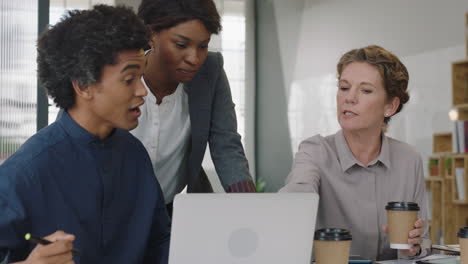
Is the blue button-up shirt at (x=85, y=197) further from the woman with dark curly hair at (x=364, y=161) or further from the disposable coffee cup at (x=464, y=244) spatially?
the disposable coffee cup at (x=464, y=244)

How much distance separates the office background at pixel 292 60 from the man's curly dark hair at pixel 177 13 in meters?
0.69

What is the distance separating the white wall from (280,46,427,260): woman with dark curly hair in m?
3.69

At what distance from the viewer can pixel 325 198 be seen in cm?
217

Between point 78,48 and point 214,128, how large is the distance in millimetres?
874

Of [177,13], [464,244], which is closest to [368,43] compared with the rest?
[177,13]

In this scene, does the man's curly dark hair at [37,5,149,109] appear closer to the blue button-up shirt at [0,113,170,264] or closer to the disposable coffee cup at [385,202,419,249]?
the blue button-up shirt at [0,113,170,264]

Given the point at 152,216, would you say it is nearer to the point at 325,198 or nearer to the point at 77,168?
the point at 77,168

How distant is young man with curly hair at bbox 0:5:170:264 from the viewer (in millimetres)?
1498

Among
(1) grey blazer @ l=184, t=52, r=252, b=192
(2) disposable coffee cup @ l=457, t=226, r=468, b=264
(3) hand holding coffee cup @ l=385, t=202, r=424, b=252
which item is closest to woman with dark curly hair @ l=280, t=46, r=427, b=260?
(1) grey blazer @ l=184, t=52, r=252, b=192

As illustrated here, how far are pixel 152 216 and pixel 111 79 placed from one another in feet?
1.38

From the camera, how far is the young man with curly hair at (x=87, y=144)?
1.50 metres

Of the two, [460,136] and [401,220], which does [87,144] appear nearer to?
[401,220]

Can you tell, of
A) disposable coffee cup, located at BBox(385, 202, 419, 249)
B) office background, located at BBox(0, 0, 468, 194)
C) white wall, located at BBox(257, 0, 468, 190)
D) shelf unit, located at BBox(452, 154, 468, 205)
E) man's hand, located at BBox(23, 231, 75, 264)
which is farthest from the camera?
white wall, located at BBox(257, 0, 468, 190)

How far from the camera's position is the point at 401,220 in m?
1.71
